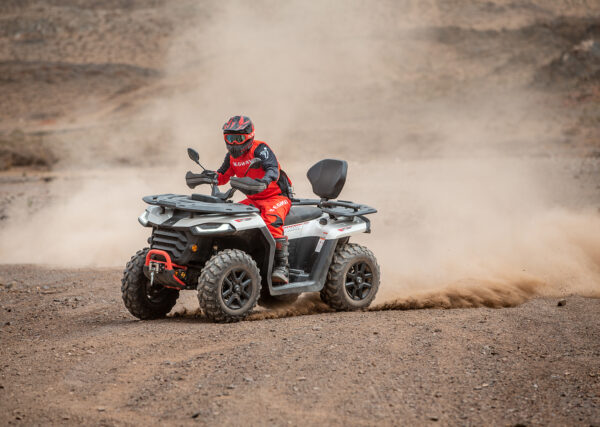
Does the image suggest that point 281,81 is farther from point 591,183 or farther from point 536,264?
point 536,264

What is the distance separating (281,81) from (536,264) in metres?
31.7

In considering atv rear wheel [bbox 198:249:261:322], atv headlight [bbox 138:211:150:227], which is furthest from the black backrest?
atv headlight [bbox 138:211:150:227]

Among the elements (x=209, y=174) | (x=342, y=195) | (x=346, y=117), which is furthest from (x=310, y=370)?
(x=346, y=117)

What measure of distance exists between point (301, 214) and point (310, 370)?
9.12 ft

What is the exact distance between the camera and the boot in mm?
8531

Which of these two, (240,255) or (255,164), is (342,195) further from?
(240,255)

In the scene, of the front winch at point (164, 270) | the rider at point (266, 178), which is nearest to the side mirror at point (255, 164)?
the rider at point (266, 178)

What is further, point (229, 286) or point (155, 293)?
point (155, 293)

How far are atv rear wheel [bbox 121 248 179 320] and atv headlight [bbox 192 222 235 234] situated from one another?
0.95 m

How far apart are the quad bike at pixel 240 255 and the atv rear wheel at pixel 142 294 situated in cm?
1

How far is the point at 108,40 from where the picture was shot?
50094 mm

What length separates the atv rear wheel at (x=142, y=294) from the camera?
8414mm

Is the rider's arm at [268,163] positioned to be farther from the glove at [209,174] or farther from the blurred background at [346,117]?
the blurred background at [346,117]

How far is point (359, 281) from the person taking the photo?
9.27 metres
